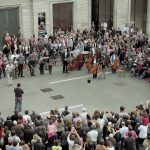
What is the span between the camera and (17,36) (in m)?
33.7

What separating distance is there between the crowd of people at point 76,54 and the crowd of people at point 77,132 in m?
8.44

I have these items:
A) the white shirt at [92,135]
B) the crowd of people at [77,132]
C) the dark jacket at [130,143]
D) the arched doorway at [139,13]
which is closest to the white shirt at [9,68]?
the crowd of people at [77,132]

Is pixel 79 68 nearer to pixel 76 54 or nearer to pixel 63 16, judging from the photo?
pixel 76 54

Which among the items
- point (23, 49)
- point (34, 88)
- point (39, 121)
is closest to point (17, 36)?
point (23, 49)

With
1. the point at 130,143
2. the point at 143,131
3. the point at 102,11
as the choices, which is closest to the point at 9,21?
the point at 102,11

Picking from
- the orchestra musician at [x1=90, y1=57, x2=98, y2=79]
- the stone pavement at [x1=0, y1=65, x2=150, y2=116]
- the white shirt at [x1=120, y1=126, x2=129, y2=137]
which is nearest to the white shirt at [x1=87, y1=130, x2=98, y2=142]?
the white shirt at [x1=120, y1=126, x2=129, y2=137]

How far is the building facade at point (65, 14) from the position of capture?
33.2m

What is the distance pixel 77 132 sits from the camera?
18594mm

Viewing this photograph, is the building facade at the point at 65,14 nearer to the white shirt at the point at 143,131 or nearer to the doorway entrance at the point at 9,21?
the doorway entrance at the point at 9,21

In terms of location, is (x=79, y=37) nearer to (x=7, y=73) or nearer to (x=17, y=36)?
(x=17, y=36)

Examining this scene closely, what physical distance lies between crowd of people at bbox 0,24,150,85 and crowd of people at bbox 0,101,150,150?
844 cm

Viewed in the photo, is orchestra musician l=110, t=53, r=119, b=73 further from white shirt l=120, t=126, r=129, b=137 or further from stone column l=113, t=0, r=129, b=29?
white shirt l=120, t=126, r=129, b=137

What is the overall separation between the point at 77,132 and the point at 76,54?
39.8ft

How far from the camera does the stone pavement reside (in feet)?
81.2
